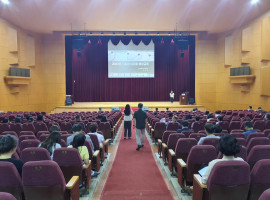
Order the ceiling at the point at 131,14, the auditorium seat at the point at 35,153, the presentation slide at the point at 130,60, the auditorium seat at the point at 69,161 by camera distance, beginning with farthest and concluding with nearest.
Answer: the presentation slide at the point at 130,60 → the ceiling at the point at 131,14 → the auditorium seat at the point at 69,161 → the auditorium seat at the point at 35,153

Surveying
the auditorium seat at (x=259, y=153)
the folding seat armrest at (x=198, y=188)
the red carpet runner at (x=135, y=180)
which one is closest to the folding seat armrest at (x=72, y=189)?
the red carpet runner at (x=135, y=180)

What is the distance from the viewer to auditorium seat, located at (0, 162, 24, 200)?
261 centimetres

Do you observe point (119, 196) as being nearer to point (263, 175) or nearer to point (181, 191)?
point (181, 191)

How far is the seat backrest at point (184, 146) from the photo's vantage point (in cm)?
433

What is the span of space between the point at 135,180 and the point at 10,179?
239 centimetres

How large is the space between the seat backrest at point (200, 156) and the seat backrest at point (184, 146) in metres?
0.66

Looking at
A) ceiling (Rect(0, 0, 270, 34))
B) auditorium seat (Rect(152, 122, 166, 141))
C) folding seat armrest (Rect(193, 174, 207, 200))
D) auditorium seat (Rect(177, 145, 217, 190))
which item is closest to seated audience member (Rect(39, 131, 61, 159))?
auditorium seat (Rect(177, 145, 217, 190))

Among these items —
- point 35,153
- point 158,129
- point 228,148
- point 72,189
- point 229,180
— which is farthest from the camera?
point 158,129

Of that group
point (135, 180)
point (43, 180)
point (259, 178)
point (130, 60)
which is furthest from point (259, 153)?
point (130, 60)

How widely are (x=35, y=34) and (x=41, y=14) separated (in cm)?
482

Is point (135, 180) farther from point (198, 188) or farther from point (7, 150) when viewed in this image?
point (7, 150)

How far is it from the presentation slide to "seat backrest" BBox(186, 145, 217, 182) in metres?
18.1

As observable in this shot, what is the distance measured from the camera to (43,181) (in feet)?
8.96

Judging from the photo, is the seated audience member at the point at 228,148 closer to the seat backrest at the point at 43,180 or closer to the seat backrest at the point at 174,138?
the seat backrest at the point at 43,180
